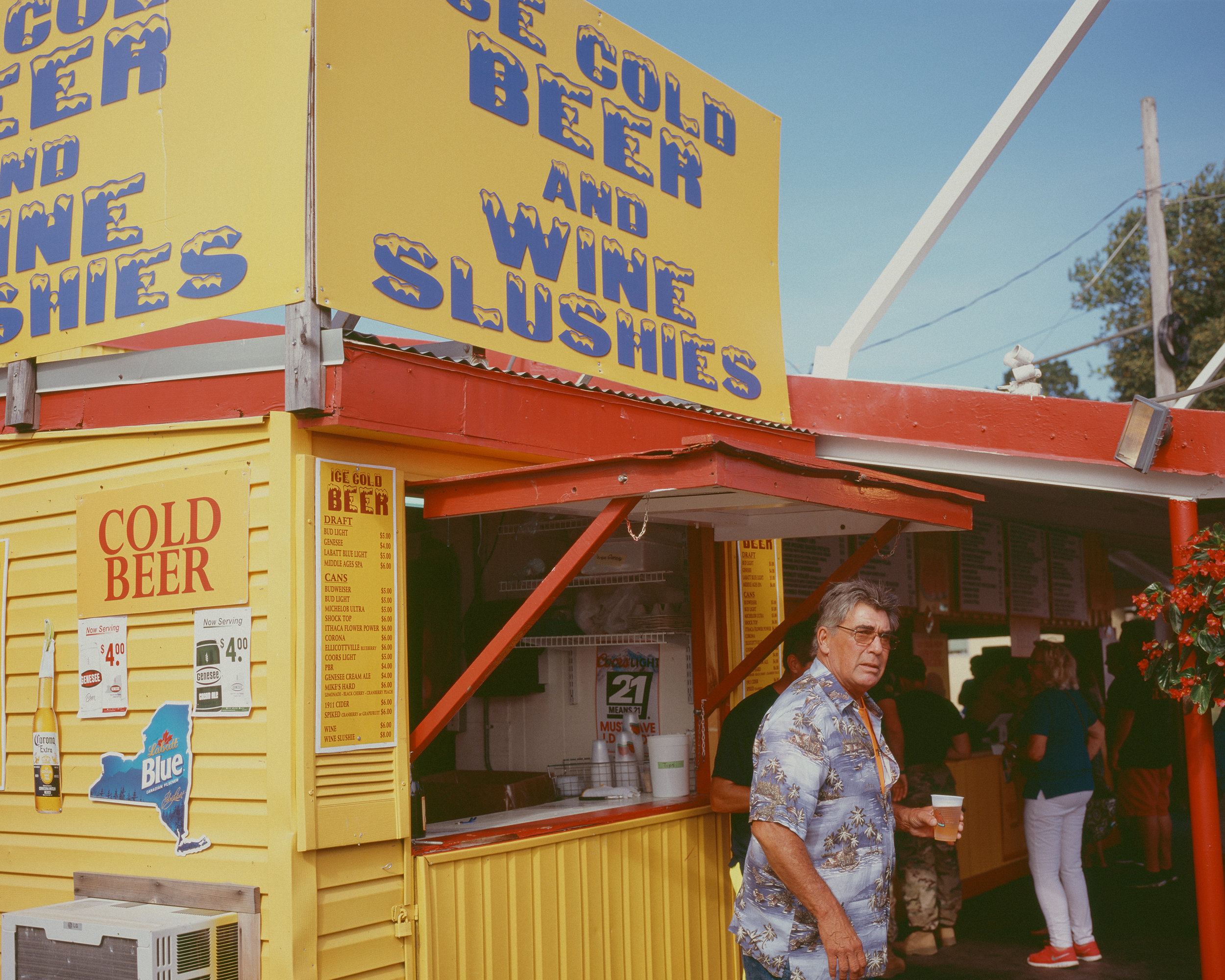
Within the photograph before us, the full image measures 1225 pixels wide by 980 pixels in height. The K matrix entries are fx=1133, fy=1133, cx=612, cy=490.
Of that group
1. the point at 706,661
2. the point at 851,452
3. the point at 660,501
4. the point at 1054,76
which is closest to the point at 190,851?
the point at 660,501

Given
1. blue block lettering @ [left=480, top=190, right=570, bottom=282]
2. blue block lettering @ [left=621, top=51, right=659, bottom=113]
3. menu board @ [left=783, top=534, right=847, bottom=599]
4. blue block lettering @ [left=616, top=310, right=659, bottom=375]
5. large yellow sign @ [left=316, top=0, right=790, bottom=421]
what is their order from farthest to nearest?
menu board @ [left=783, top=534, right=847, bottom=599] → blue block lettering @ [left=621, top=51, right=659, bottom=113] → blue block lettering @ [left=616, top=310, right=659, bottom=375] → blue block lettering @ [left=480, top=190, right=570, bottom=282] → large yellow sign @ [left=316, top=0, right=790, bottom=421]

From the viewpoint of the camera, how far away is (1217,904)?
5.28 metres

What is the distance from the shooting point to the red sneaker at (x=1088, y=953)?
667cm

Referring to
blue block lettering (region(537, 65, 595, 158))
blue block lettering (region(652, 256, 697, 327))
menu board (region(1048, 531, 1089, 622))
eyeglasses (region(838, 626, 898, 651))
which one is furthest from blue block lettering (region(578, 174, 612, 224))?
menu board (region(1048, 531, 1089, 622))

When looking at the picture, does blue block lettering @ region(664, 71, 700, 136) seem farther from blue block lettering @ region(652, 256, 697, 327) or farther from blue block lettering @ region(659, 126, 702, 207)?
blue block lettering @ region(652, 256, 697, 327)

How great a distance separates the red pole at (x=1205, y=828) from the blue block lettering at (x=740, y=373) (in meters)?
2.15

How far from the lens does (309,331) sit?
3.79 m

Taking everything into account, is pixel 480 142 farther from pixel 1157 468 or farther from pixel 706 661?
pixel 1157 468

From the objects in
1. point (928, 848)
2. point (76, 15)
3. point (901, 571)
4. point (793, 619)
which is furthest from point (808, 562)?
point (76, 15)

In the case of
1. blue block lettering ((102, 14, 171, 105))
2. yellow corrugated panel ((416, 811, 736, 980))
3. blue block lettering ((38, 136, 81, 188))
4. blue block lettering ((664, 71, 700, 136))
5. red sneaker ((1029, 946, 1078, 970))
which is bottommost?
red sneaker ((1029, 946, 1078, 970))

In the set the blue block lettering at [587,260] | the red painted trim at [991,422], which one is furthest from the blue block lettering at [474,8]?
the red painted trim at [991,422]

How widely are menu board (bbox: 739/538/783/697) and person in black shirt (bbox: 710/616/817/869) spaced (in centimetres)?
102

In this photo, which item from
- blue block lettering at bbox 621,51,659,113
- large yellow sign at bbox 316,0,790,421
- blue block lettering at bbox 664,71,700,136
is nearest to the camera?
large yellow sign at bbox 316,0,790,421

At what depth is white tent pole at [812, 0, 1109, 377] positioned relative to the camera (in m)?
6.89
